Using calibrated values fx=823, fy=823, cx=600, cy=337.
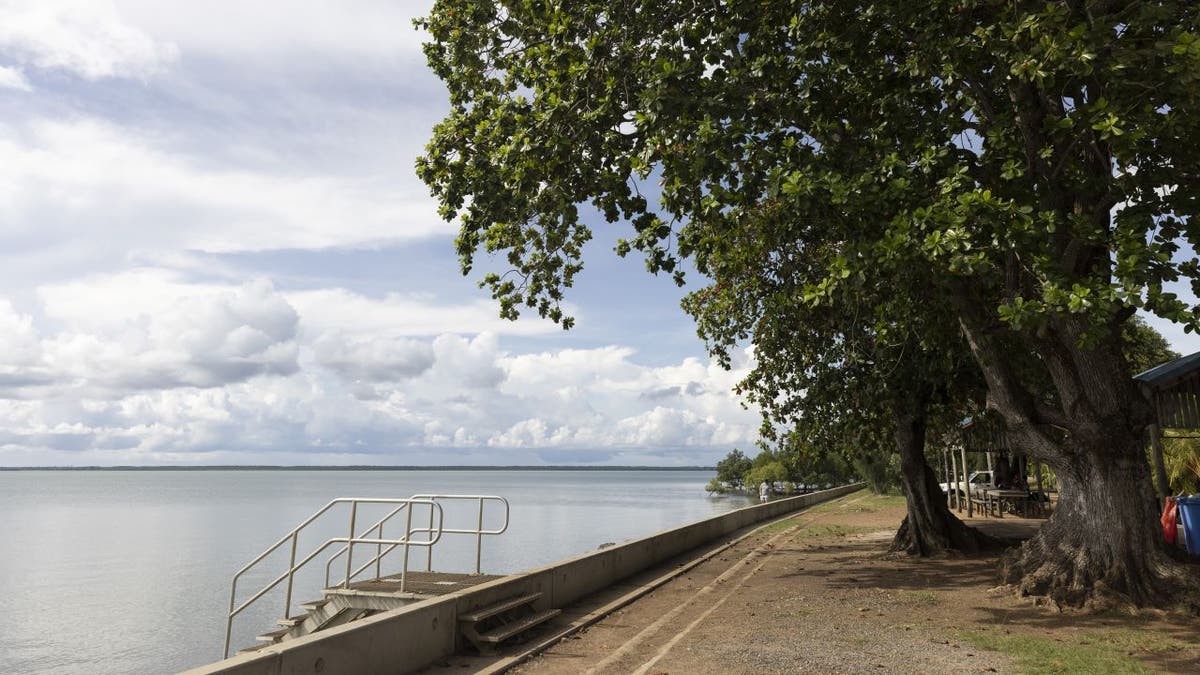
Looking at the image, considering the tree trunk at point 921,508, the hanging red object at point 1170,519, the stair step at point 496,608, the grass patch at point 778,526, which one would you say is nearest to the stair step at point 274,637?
the stair step at point 496,608

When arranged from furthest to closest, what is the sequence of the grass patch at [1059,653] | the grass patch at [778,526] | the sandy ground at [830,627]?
the grass patch at [778,526]
the sandy ground at [830,627]
the grass patch at [1059,653]

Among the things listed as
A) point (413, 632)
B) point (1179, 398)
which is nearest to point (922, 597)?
point (1179, 398)

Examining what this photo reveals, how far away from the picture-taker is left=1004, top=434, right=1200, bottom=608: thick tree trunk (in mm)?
10723

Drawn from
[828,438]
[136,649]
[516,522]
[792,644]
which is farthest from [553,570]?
[516,522]

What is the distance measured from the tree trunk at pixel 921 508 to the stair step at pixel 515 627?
1003cm

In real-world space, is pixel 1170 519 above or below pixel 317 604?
above

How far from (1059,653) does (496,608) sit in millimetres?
5935

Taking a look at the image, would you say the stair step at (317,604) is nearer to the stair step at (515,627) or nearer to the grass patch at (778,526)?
the stair step at (515,627)

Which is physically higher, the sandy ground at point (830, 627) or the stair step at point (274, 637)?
the sandy ground at point (830, 627)

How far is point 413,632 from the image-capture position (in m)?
7.91

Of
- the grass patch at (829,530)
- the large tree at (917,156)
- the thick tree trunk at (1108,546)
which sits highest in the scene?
the large tree at (917,156)

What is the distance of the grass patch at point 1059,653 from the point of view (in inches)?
310

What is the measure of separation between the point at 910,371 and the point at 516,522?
57841 mm

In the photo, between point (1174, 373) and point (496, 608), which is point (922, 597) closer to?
point (1174, 373)
